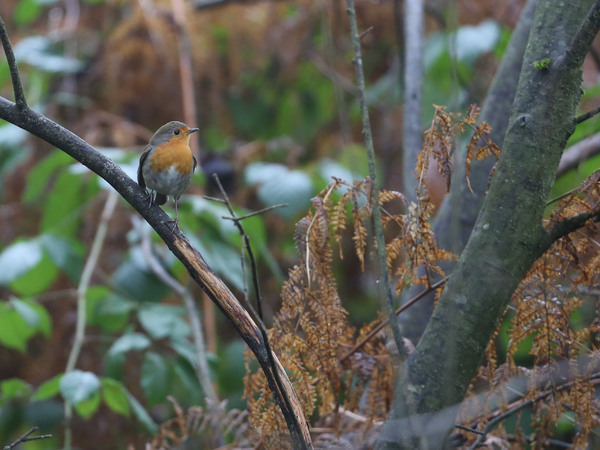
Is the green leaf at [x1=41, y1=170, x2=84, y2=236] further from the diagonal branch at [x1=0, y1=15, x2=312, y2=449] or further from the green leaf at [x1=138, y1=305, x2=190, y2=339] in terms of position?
the diagonal branch at [x1=0, y1=15, x2=312, y2=449]

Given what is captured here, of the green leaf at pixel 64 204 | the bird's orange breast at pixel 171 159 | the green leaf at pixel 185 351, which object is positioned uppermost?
the green leaf at pixel 64 204

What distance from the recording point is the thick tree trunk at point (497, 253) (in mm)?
1460

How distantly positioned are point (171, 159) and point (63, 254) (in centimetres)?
67

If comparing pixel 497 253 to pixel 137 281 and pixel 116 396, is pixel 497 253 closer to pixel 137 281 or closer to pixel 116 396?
pixel 116 396

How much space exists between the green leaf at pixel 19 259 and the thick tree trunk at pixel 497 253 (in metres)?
1.82

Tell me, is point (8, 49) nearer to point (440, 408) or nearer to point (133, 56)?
point (440, 408)

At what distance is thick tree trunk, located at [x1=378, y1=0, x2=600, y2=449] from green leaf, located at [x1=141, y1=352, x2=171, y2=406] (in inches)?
51.5

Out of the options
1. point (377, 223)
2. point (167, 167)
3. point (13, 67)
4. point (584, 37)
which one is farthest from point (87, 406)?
point (584, 37)

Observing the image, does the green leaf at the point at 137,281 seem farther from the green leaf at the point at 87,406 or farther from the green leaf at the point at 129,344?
the green leaf at the point at 87,406

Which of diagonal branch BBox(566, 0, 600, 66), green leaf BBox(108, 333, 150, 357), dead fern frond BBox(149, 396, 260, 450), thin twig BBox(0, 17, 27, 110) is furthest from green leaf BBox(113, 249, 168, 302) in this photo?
diagonal branch BBox(566, 0, 600, 66)

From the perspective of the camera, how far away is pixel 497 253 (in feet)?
4.80

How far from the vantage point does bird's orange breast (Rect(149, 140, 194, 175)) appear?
2629 mm

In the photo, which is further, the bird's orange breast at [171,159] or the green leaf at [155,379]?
the bird's orange breast at [171,159]

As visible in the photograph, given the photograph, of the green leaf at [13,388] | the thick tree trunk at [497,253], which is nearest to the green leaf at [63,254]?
the green leaf at [13,388]
